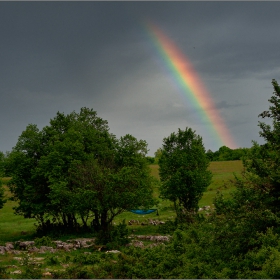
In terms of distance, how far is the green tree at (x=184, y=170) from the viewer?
43.5 metres

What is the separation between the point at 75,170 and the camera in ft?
134

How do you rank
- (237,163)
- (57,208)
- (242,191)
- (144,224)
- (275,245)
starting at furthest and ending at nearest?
(237,163) < (144,224) < (57,208) < (242,191) < (275,245)

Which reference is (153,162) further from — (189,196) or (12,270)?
(12,270)

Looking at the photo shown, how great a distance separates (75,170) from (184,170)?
12649 millimetres

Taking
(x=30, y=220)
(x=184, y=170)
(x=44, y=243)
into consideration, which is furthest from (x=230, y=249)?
(x=30, y=220)

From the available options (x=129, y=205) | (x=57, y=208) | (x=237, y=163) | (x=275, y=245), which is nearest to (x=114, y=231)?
(x=129, y=205)

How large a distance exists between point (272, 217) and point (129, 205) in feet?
58.0

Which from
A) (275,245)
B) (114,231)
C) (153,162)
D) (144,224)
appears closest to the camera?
(275,245)

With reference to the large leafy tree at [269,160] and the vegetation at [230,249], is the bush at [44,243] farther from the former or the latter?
the large leafy tree at [269,160]

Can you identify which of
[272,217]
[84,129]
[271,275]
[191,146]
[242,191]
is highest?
[84,129]

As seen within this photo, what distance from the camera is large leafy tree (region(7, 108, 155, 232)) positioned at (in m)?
36.4

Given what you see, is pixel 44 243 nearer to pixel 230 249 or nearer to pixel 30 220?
pixel 230 249

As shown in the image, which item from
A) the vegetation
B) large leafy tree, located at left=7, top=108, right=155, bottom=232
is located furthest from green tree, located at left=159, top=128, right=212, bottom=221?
the vegetation

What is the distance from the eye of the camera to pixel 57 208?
4319 cm
